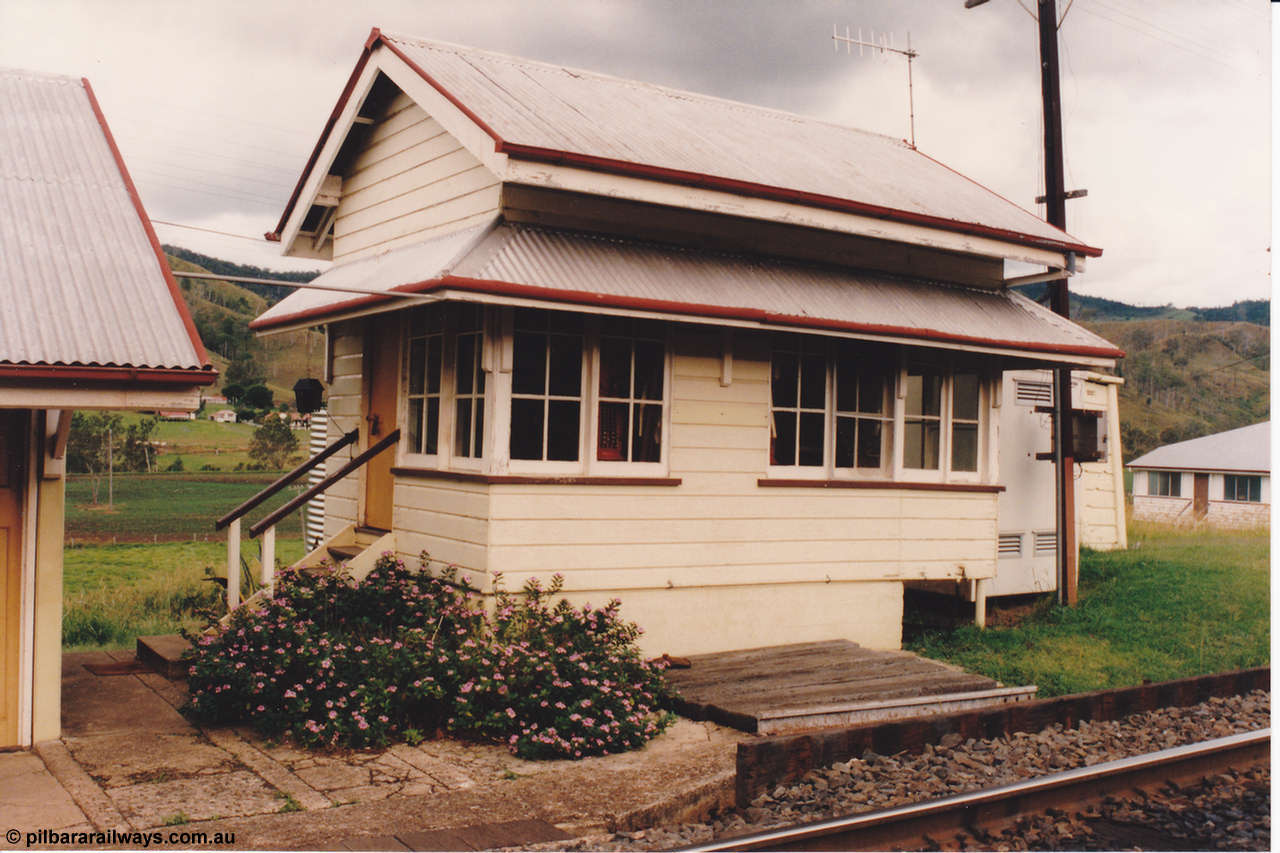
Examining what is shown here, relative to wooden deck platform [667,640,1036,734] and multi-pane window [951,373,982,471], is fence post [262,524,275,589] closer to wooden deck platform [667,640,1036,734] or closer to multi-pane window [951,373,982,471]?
wooden deck platform [667,640,1036,734]

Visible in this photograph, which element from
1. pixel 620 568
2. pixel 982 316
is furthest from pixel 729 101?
pixel 620 568

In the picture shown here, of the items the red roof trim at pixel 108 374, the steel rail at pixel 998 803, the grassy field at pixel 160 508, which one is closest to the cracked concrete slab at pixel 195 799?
the red roof trim at pixel 108 374

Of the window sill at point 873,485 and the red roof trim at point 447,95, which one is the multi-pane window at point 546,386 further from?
the window sill at point 873,485

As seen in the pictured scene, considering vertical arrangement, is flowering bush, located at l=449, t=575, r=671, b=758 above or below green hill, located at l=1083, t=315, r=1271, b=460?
below

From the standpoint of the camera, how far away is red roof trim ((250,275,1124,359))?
765 centimetres

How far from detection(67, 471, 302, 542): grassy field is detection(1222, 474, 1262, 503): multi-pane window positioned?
39.8 meters

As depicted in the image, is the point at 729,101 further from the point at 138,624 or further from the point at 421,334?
the point at 138,624

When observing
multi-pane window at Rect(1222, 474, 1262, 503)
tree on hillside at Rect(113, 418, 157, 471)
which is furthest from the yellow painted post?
multi-pane window at Rect(1222, 474, 1262, 503)

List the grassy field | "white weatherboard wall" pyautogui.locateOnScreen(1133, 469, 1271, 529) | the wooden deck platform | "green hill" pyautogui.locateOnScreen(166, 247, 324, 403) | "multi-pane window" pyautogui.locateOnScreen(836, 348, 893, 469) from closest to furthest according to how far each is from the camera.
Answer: the wooden deck platform < "multi-pane window" pyautogui.locateOnScreen(836, 348, 893, 469) < the grassy field < "green hill" pyautogui.locateOnScreen(166, 247, 324, 403) < "white weatherboard wall" pyautogui.locateOnScreen(1133, 469, 1271, 529)

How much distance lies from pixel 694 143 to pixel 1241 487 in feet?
146

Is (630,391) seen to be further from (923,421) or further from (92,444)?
(92,444)

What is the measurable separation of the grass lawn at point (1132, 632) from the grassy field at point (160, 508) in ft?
44.9

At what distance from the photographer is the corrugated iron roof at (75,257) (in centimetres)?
571

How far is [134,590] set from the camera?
13.6m
